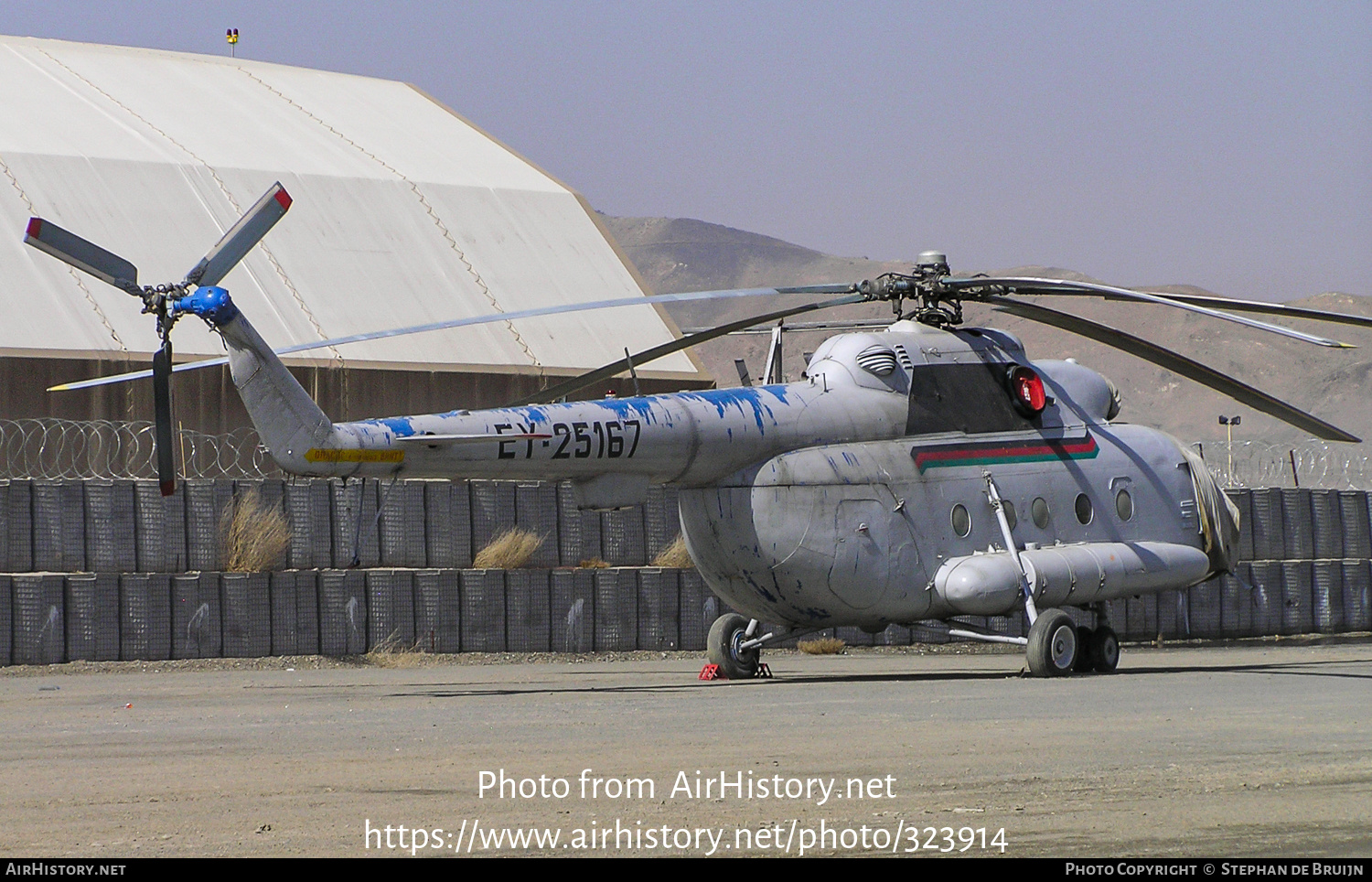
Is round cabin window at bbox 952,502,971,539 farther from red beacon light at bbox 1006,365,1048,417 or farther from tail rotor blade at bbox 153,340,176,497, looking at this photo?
tail rotor blade at bbox 153,340,176,497

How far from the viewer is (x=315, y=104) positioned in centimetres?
3878

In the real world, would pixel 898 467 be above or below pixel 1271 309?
below

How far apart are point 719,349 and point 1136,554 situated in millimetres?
111396

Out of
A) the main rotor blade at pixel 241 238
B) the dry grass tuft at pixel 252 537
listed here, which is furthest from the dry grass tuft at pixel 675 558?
the main rotor blade at pixel 241 238

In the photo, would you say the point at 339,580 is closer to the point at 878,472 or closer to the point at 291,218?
the point at 878,472

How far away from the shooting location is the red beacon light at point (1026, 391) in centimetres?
1803

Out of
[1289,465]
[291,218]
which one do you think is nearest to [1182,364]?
[291,218]

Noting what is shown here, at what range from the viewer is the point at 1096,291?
1572cm

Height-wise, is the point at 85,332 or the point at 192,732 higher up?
the point at 85,332

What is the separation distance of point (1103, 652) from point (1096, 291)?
3.97 meters

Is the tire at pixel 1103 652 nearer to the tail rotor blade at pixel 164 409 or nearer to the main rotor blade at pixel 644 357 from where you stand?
the main rotor blade at pixel 644 357

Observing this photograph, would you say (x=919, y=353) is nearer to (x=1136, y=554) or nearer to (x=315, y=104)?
(x=1136, y=554)

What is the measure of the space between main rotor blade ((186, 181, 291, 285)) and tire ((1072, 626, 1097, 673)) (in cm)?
911

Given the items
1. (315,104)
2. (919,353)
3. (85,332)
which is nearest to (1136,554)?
(919,353)
